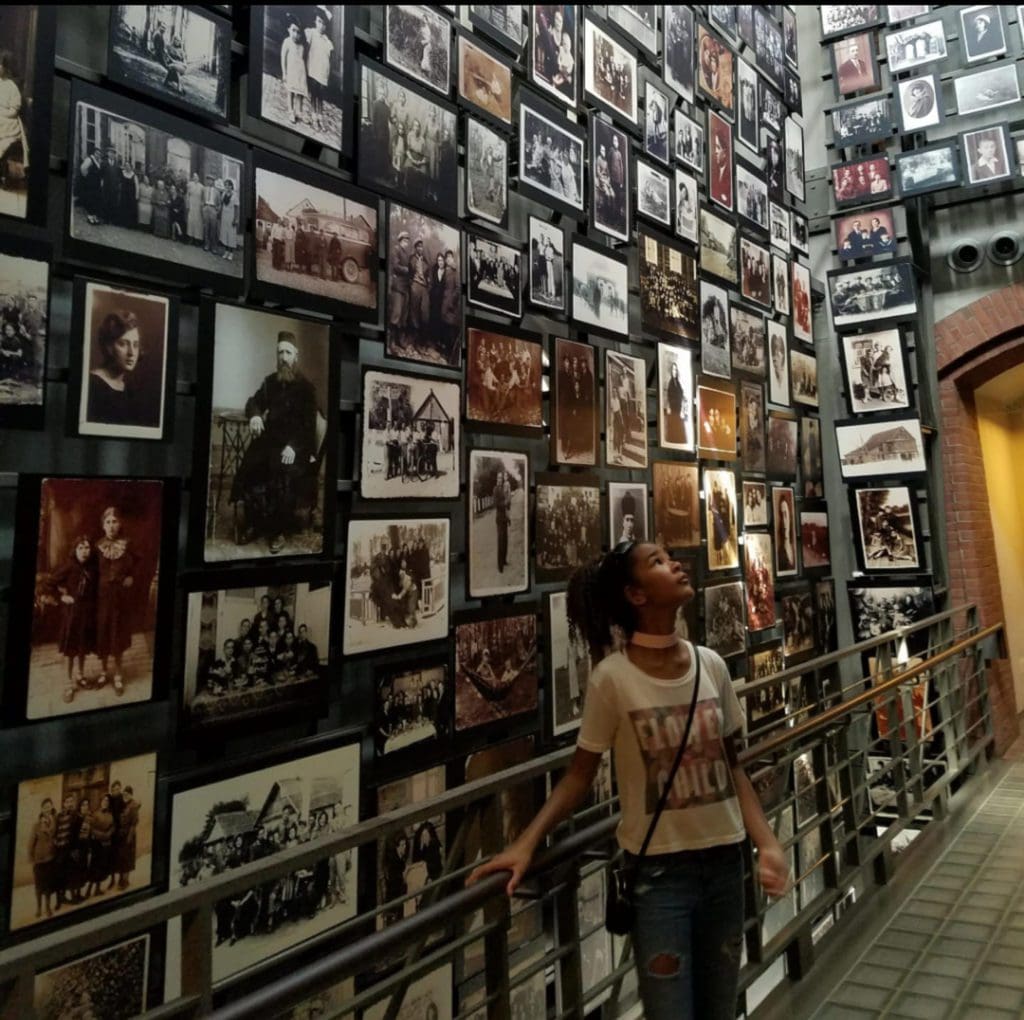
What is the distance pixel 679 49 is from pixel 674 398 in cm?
272

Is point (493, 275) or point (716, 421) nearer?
point (493, 275)

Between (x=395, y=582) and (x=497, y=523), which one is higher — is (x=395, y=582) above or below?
below

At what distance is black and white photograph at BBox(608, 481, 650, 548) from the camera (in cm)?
486

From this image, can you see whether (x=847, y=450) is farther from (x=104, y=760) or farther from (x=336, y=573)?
(x=104, y=760)

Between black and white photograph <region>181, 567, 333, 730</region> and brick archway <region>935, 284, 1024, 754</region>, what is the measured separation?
21.5 feet

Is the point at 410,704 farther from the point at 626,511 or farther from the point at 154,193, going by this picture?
the point at 154,193

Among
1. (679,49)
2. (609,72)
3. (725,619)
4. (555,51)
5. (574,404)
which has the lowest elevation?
(725,619)

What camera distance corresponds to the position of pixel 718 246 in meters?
6.25

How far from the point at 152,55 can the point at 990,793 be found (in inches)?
266

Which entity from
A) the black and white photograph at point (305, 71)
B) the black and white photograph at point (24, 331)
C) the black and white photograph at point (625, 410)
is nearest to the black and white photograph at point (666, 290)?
the black and white photograph at point (625, 410)

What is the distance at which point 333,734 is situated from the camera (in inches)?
124

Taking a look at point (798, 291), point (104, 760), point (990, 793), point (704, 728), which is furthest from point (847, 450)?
point (104, 760)

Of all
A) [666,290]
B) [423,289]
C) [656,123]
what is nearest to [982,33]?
[656,123]

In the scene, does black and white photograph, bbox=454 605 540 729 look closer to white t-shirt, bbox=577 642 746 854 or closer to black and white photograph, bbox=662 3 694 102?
white t-shirt, bbox=577 642 746 854
